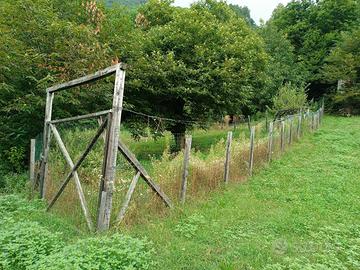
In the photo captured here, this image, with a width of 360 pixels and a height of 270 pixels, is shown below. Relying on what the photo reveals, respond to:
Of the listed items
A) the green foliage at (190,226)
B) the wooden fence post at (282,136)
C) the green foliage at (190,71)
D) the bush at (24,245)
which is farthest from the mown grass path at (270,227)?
the green foliage at (190,71)

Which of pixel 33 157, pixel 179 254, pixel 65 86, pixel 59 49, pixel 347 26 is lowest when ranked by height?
pixel 179 254

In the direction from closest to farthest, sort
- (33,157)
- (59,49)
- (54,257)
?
(54,257) < (33,157) < (59,49)

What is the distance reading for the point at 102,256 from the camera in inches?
183

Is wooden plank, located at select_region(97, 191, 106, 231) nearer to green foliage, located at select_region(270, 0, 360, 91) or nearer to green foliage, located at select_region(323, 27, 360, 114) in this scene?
green foliage, located at select_region(323, 27, 360, 114)

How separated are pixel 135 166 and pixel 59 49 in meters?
6.56

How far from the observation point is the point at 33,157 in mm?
8930

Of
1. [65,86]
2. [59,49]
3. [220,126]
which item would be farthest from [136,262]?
[220,126]

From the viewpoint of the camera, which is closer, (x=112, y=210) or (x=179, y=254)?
(x=179, y=254)

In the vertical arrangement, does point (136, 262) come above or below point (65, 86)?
below

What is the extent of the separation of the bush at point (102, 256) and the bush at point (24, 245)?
334 mm

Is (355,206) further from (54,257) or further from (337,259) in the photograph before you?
(54,257)

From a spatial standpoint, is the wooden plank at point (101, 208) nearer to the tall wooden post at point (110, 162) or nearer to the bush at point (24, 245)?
the tall wooden post at point (110, 162)

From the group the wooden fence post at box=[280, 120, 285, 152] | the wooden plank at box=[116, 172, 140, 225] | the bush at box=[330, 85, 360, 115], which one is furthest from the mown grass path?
the bush at box=[330, 85, 360, 115]

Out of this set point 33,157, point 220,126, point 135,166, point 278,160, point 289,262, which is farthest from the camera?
point 220,126
